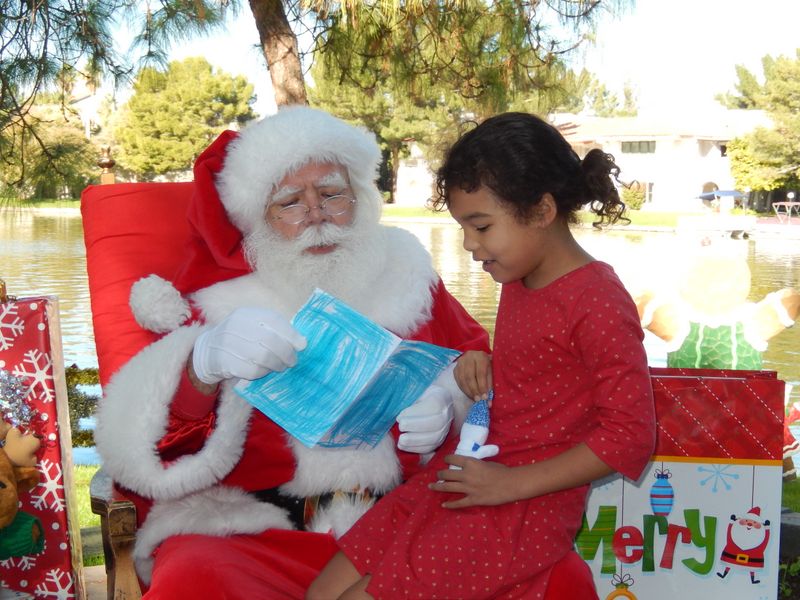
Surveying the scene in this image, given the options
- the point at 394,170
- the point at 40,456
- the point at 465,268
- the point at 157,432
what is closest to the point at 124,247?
the point at 40,456

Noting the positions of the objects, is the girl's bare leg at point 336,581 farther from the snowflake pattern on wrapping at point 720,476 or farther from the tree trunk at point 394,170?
the tree trunk at point 394,170

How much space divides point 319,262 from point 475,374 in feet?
1.68

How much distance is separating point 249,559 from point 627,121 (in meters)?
39.6

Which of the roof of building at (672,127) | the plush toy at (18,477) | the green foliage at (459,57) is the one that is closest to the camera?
the plush toy at (18,477)

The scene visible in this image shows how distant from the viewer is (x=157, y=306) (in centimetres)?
218

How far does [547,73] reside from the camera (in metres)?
4.93

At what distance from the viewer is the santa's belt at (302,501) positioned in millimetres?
2115

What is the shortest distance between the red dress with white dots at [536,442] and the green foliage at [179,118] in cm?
3623

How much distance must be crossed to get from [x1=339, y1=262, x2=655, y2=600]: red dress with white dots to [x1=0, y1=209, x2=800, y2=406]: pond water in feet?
5.22

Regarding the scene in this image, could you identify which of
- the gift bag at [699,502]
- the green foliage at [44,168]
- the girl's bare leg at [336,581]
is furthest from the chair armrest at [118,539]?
the green foliage at [44,168]

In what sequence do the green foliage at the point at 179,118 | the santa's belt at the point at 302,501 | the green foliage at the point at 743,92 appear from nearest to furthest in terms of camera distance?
the santa's belt at the point at 302,501, the green foliage at the point at 179,118, the green foliage at the point at 743,92

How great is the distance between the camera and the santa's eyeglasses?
2.17m

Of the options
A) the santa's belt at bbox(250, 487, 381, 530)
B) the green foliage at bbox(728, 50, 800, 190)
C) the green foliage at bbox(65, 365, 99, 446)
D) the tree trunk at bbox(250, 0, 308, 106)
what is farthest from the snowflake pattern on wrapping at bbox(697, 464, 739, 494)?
the green foliage at bbox(728, 50, 800, 190)

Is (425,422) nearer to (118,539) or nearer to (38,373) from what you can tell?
(118,539)
